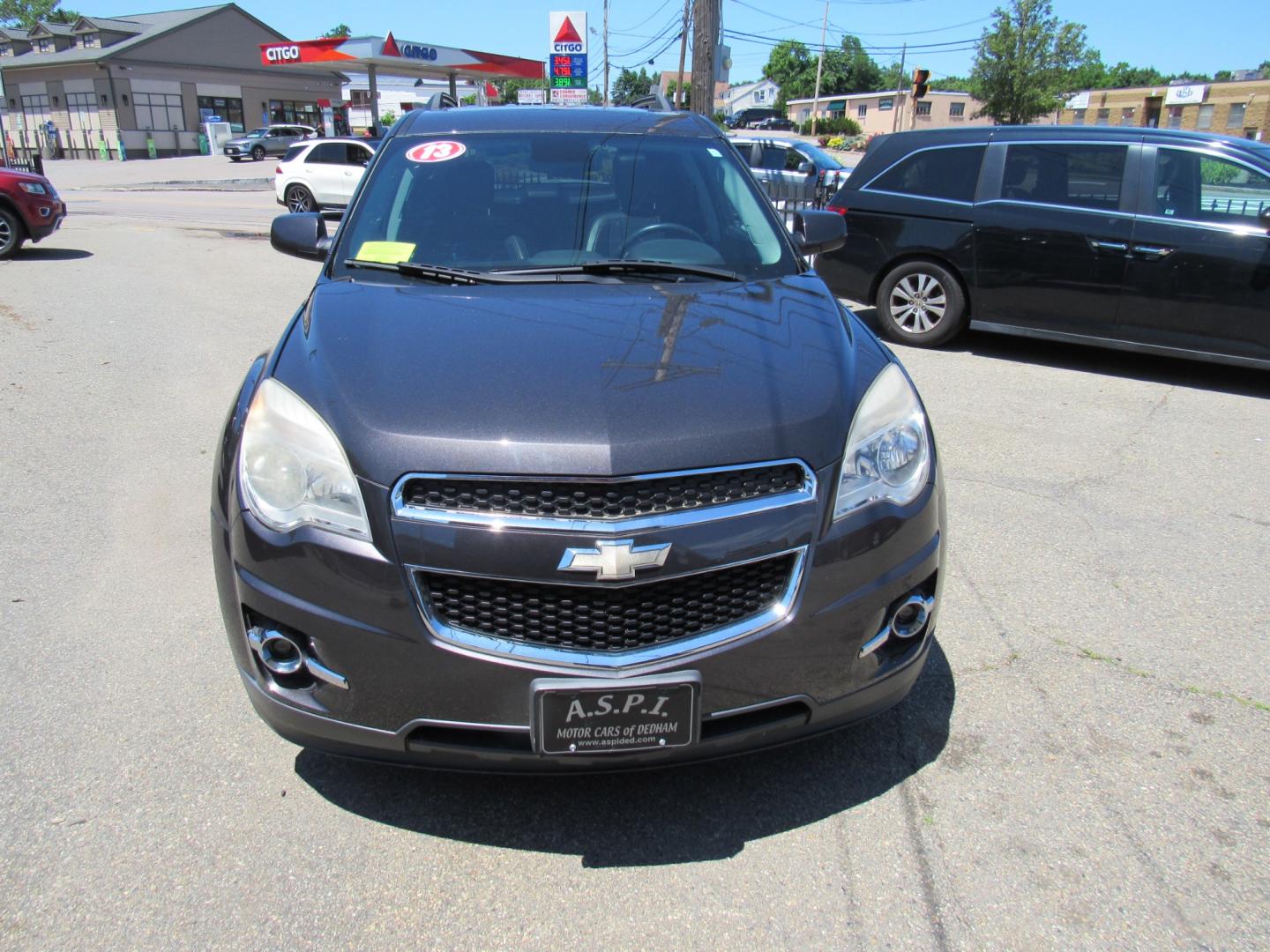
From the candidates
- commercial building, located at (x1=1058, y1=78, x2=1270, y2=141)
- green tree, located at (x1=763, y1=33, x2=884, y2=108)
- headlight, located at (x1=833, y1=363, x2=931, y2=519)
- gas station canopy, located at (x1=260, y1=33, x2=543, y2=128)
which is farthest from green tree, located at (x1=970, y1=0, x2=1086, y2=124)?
green tree, located at (x1=763, y1=33, x2=884, y2=108)

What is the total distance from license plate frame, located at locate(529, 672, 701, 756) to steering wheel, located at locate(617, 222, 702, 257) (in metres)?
1.80

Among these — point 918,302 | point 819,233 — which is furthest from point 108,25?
point 819,233

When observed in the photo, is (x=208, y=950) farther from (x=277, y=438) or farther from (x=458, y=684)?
(x=277, y=438)

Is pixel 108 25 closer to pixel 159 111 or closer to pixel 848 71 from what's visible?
pixel 159 111

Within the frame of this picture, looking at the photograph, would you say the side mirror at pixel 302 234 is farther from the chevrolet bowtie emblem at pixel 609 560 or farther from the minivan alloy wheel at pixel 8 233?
the minivan alloy wheel at pixel 8 233

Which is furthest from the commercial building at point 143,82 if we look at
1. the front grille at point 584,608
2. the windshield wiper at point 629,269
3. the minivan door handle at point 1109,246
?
the front grille at point 584,608

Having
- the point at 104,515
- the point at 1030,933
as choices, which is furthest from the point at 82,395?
Answer: the point at 1030,933

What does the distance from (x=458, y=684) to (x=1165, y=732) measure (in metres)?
2.17

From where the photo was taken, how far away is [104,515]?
4312 mm

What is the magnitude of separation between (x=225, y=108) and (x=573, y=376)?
61617mm

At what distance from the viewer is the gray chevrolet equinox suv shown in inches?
78.3

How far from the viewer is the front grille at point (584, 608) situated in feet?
6.55

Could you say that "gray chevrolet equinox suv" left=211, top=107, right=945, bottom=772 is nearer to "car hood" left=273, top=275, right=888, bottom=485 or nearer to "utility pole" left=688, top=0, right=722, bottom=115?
"car hood" left=273, top=275, right=888, bottom=485

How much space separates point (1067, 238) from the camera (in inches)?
273
